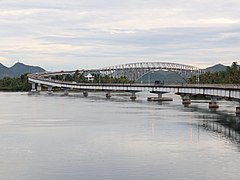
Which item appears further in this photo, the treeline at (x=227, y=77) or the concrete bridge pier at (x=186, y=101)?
the treeline at (x=227, y=77)

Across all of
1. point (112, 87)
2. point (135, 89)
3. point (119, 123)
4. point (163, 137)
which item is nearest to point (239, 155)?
point (163, 137)

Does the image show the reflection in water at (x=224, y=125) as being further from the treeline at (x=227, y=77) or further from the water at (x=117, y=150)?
the treeline at (x=227, y=77)

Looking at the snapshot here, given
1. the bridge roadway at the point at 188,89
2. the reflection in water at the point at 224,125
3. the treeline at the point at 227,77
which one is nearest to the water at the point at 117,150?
the reflection in water at the point at 224,125

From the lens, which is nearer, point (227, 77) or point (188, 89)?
point (188, 89)

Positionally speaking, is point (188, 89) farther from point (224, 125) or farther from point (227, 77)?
point (224, 125)

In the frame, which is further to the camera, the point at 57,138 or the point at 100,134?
the point at 100,134

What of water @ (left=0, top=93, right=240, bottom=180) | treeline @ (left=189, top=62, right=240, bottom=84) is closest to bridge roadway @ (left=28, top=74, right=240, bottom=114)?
treeline @ (left=189, top=62, right=240, bottom=84)

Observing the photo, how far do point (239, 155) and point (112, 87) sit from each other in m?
110

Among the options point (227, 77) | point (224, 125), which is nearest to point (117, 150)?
point (224, 125)

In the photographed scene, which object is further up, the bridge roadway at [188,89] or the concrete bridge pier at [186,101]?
the bridge roadway at [188,89]

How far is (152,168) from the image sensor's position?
112ft

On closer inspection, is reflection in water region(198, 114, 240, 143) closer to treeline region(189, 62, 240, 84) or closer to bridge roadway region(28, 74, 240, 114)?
bridge roadway region(28, 74, 240, 114)

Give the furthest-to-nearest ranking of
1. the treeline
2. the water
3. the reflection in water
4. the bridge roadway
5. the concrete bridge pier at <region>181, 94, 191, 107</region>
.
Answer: the treeline, the concrete bridge pier at <region>181, 94, 191, 107</region>, the bridge roadway, the reflection in water, the water

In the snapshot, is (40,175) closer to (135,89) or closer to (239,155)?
(239,155)
